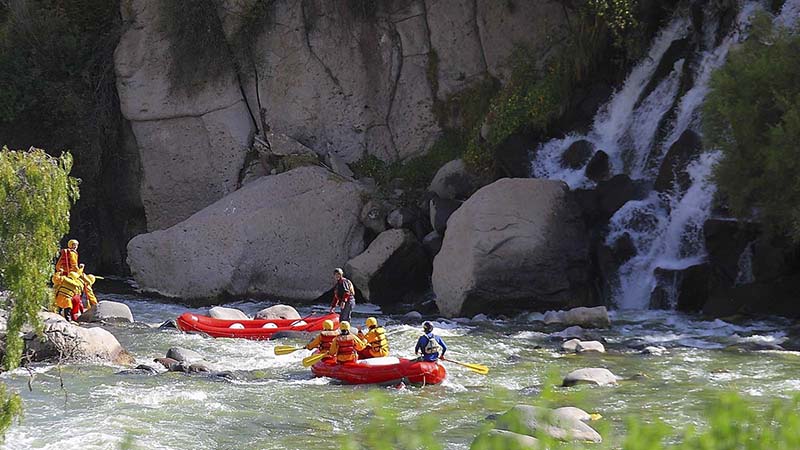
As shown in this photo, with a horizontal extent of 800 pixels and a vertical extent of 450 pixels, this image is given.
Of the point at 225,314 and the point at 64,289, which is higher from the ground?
the point at 64,289

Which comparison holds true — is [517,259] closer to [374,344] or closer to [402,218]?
[402,218]

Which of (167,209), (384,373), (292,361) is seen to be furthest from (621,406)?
(167,209)

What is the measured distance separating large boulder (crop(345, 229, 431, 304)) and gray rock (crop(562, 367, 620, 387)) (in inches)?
283

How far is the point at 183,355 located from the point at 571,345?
4.78 meters

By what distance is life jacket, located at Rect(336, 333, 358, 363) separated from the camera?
12211mm

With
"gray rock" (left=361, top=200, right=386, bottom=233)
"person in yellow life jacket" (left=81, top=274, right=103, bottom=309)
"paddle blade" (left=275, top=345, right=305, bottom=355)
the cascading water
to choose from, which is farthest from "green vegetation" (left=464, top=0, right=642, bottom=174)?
"paddle blade" (left=275, top=345, right=305, bottom=355)

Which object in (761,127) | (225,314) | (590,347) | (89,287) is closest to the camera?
(590,347)

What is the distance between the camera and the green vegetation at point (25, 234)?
626cm

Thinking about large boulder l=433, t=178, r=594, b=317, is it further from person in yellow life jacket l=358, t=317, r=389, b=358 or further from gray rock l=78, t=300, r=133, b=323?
gray rock l=78, t=300, r=133, b=323

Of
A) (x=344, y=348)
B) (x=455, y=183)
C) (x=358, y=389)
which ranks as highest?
(x=455, y=183)

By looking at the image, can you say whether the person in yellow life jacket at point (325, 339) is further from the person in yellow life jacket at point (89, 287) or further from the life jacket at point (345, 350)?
the person in yellow life jacket at point (89, 287)

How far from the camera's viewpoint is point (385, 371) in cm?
1184

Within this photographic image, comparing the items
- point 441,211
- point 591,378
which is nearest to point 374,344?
point 591,378

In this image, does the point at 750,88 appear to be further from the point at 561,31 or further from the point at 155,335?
the point at 155,335
